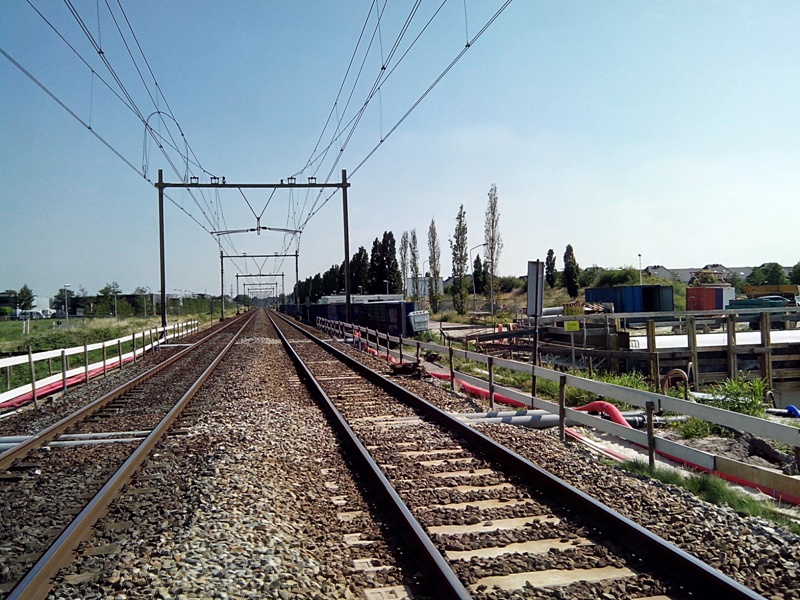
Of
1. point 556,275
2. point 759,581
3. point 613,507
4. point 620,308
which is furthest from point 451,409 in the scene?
point 556,275

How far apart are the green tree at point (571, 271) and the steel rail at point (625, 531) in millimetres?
84640

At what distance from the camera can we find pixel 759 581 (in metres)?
Answer: 4.49

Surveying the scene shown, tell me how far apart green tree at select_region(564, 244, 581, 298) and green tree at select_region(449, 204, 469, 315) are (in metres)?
24.4

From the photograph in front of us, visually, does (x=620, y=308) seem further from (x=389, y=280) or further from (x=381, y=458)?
(x=389, y=280)

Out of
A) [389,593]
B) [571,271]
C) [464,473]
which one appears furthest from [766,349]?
[571,271]

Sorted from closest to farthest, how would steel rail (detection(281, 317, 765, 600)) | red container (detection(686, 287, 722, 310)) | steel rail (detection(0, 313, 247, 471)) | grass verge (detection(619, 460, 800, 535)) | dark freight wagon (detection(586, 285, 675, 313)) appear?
steel rail (detection(281, 317, 765, 600)), grass verge (detection(619, 460, 800, 535)), steel rail (detection(0, 313, 247, 471)), dark freight wagon (detection(586, 285, 675, 313)), red container (detection(686, 287, 722, 310))

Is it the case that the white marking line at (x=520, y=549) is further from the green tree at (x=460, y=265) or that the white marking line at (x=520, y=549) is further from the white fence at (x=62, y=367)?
the green tree at (x=460, y=265)

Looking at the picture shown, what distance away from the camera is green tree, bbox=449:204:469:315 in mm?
68312

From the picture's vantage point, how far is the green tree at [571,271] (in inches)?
3561

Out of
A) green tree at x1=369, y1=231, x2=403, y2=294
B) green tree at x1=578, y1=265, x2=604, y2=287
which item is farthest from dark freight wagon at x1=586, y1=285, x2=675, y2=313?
green tree at x1=369, y1=231, x2=403, y2=294

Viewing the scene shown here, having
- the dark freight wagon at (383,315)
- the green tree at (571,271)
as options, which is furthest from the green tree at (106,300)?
the green tree at (571,271)

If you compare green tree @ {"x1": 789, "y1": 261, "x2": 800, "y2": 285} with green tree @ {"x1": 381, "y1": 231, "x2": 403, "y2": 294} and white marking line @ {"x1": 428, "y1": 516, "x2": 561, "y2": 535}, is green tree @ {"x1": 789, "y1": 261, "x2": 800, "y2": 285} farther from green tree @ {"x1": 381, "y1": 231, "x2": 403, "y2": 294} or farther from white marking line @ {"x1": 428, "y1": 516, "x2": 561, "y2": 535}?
white marking line @ {"x1": 428, "y1": 516, "x2": 561, "y2": 535}

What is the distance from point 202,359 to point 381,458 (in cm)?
1798

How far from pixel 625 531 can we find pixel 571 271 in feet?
288
